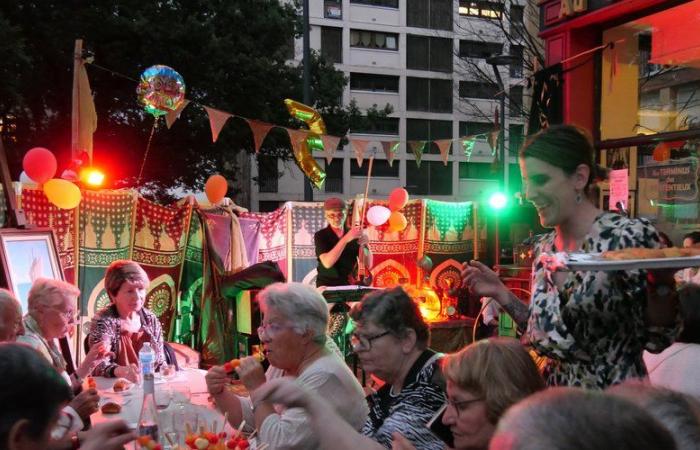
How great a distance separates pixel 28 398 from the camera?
160cm

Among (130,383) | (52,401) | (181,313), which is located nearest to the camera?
(52,401)

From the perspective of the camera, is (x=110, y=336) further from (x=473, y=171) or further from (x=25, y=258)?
(x=473, y=171)

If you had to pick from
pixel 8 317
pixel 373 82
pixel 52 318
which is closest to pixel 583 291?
pixel 8 317

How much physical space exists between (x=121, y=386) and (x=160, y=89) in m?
4.31

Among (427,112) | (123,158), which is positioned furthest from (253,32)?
(427,112)

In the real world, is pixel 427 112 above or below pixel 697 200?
above

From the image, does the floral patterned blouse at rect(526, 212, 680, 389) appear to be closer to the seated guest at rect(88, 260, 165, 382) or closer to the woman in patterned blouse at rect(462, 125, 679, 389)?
the woman in patterned blouse at rect(462, 125, 679, 389)

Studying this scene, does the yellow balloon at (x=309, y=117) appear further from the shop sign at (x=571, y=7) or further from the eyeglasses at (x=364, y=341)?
the eyeglasses at (x=364, y=341)

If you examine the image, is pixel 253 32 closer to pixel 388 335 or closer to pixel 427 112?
pixel 388 335

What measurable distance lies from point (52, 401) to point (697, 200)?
16.7 feet

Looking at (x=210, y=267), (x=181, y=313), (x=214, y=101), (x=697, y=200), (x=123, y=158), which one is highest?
(x=214, y=101)

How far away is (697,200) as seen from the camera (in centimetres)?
530

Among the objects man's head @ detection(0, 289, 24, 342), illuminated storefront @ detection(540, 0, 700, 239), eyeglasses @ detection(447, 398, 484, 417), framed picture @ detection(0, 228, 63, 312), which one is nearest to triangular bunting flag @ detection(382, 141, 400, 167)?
illuminated storefront @ detection(540, 0, 700, 239)

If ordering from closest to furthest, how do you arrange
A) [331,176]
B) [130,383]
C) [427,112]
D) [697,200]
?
[130,383]
[697,200]
[331,176]
[427,112]
